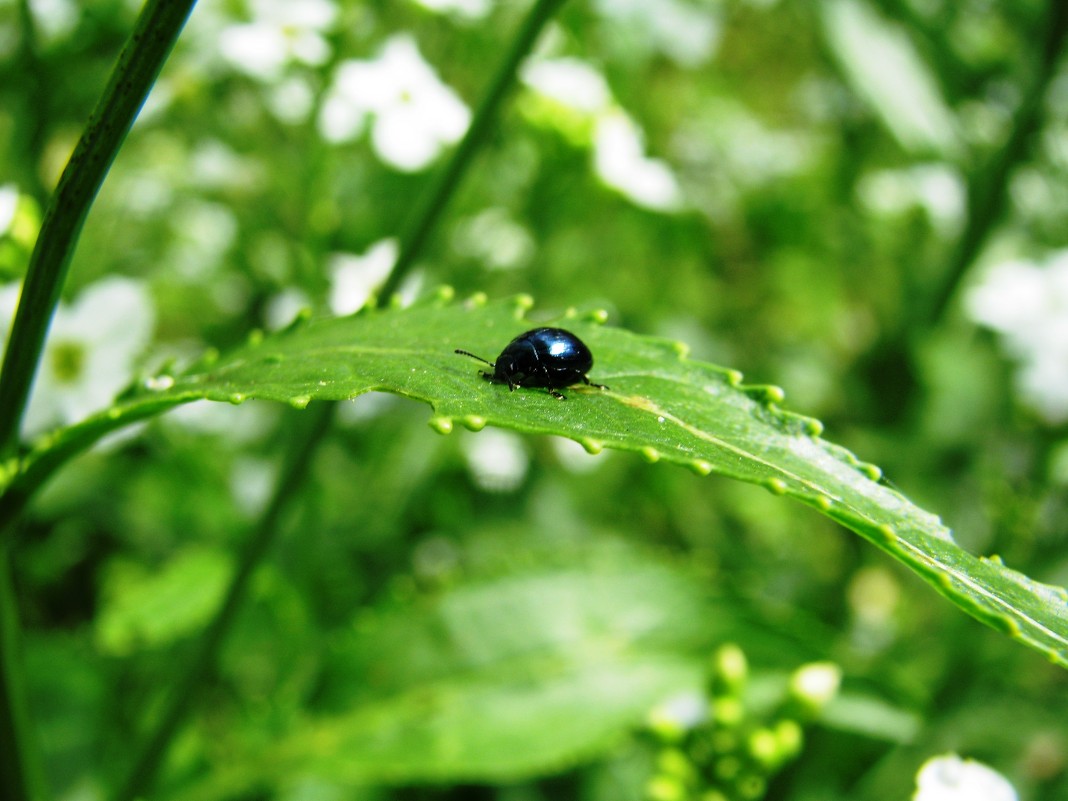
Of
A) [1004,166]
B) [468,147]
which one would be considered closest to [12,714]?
[468,147]

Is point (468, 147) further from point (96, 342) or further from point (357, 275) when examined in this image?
point (357, 275)

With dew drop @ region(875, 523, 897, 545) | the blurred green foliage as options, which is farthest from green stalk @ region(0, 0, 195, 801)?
the blurred green foliage

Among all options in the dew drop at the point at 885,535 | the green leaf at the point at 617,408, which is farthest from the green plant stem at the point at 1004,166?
the dew drop at the point at 885,535

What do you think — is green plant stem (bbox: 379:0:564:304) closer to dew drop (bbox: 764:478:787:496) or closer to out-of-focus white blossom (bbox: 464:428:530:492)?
dew drop (bbox: 764:478:787:496)

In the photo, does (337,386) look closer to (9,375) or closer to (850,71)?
(9,375)

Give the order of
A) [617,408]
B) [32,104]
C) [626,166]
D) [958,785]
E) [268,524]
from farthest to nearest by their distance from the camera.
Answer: [626,166] → [32,104] → [958,785] → [268,524] → [617,408]

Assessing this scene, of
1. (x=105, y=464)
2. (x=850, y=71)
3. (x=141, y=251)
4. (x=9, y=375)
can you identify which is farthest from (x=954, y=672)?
(x=141, y=251)
